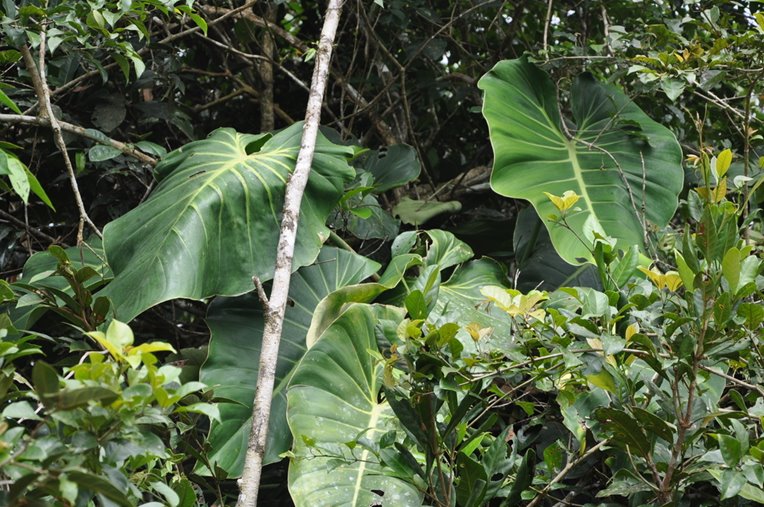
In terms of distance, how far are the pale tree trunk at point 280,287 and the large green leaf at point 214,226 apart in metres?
0.06

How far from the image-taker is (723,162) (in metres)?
1.20

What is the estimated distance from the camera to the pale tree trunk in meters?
1.45

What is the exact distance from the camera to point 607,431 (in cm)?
120

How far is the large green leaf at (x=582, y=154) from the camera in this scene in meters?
2.01

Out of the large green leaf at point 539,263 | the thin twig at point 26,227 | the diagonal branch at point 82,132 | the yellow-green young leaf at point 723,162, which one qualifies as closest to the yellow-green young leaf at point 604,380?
the yellow-green young leaf at point 723,162

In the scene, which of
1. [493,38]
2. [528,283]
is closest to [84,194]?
[528,283]

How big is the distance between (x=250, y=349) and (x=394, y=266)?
0.38 m

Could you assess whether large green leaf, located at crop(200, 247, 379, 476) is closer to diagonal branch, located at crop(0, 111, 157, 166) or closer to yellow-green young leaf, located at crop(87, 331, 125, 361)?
diagonal branch, located at crop(0, 111, 157, 166)

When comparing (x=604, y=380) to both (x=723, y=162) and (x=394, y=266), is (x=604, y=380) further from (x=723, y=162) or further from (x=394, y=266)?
(x=394, y=266)

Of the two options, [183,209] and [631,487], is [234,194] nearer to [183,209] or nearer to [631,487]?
[183,209]

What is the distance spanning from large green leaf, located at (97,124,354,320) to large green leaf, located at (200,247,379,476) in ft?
0.60

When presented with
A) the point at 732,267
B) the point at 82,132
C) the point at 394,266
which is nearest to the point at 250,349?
the point at 394,266

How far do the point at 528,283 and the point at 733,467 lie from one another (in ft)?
4.08

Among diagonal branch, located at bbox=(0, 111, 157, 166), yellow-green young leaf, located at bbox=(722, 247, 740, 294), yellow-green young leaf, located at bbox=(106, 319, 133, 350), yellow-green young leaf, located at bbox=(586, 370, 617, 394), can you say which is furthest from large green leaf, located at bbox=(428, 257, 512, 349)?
yellow-green young leaf, located at bbox=(106, 319, 133, 350)
